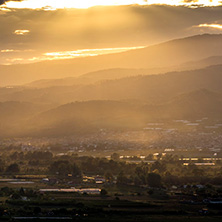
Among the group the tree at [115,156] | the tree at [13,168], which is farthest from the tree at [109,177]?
the tree at [115,156]

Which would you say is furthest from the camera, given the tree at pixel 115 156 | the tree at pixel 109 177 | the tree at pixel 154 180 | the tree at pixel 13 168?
the tree at pixel 115 156

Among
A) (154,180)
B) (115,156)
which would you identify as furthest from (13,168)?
(154,180)

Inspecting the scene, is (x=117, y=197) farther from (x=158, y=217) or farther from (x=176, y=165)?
(x=176, y=165)

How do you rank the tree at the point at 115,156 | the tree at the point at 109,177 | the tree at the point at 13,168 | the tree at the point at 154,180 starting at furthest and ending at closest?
the tree at the point at 115,156, the tree at the point at 13,168, the tree at the point at 109,177, the tree at the point at 154,180

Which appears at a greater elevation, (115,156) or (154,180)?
(154,180)

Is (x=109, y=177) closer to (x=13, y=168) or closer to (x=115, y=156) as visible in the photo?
(x=13, y=168)

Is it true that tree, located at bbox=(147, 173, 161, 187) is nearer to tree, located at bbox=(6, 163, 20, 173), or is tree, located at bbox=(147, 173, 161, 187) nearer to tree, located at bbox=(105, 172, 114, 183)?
tree, located at bbox=(105, 172, 114, 183)

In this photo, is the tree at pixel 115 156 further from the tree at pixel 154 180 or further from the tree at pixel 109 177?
the tree at pixel 154 180

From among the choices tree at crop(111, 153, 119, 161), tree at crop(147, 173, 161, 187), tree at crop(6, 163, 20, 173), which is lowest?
tree at crop(111, 153, 119, 161)

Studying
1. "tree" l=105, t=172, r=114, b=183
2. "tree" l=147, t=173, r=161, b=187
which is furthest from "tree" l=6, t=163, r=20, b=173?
"tree" l=147, t=173, r=161, b=187

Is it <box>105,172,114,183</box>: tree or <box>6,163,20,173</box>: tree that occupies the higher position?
<box>105,172,114,183</box>: tree

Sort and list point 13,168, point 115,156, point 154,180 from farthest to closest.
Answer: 1. point 115,156
2. point 13,168
3. point 154,180
